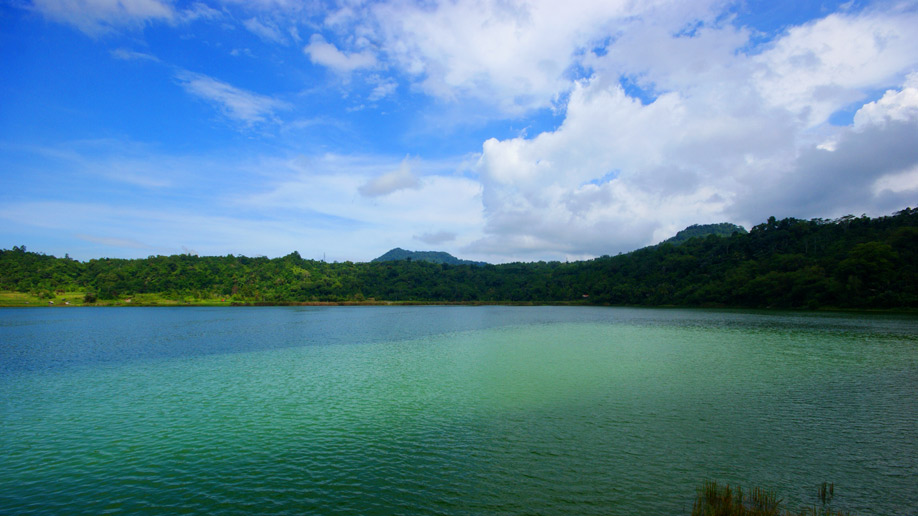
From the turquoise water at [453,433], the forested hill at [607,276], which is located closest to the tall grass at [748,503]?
the turquoise water at [453,433]

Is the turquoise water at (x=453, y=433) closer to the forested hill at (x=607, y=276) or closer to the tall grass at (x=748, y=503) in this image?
the tall grass at (x=748, y=503)

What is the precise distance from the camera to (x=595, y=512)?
8.81m

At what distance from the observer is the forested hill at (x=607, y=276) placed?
236ft

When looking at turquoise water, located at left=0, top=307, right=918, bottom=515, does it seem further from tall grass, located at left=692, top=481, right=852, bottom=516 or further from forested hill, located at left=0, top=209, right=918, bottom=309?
forested hill, located at left=0, top=209, right=918, bottom=309

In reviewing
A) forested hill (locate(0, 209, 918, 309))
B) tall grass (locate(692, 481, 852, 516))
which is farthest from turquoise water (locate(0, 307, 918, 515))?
forested hill (locate(0, 209, 918, 309))

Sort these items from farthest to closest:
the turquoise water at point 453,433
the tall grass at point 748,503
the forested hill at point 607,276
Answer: the forested hill at point 607,276 < the turquoise water at point 453,433 < the tall grass at point 748,503

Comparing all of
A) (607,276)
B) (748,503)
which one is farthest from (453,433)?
(607,276)

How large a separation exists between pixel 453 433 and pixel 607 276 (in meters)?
139

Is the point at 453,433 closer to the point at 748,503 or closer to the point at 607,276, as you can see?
the point at 748,503

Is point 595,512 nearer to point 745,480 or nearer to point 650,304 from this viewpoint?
point 745,480

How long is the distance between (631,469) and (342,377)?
16.7 meters

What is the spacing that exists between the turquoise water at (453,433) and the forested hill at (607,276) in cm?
5652

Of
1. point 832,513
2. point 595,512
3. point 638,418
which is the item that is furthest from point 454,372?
point 832,513

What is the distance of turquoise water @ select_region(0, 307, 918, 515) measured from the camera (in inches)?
379
